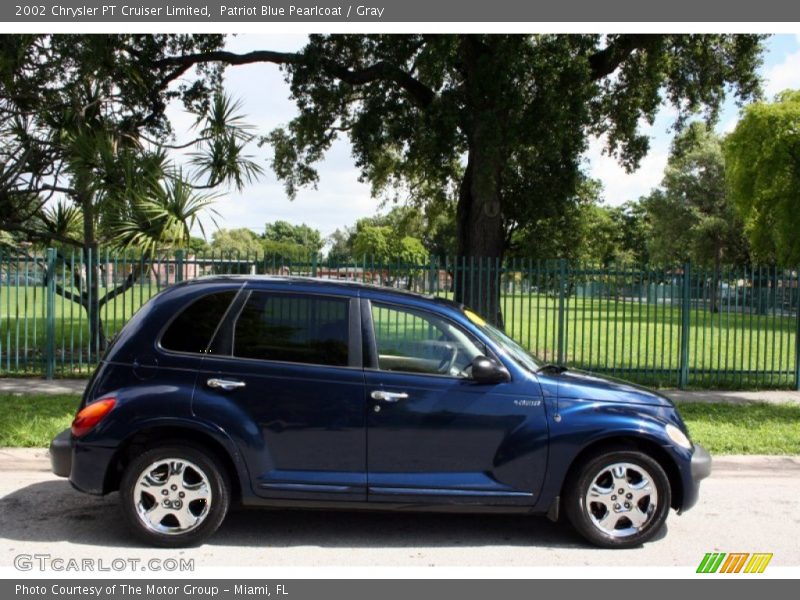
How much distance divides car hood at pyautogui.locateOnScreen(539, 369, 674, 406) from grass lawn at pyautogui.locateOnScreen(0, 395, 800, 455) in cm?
302

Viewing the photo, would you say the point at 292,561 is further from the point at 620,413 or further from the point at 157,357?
the point at 620,413

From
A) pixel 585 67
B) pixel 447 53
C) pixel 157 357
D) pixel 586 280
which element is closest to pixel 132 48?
pixel 447 53

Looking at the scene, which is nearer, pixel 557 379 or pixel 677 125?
pixel 557 379

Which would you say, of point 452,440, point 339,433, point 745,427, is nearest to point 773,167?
point 745,427

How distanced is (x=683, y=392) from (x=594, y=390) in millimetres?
7564

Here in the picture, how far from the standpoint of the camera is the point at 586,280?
496 inches

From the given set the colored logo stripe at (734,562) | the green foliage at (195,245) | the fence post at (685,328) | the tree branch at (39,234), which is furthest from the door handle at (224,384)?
the tree branch at (39,234)

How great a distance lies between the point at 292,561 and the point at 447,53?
31.8 ft

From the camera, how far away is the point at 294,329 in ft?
16.7

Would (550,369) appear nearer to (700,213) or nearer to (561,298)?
(561,298)

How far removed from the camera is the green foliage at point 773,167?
106ft

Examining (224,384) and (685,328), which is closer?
(224,384)

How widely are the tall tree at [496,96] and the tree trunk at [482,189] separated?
3 centimetres

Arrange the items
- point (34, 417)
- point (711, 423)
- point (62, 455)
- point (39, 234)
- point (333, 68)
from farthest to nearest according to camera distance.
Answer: point (333, 68) < point (39, 234) < point (711, 423) < point (34, 417) < point (62, 455)
